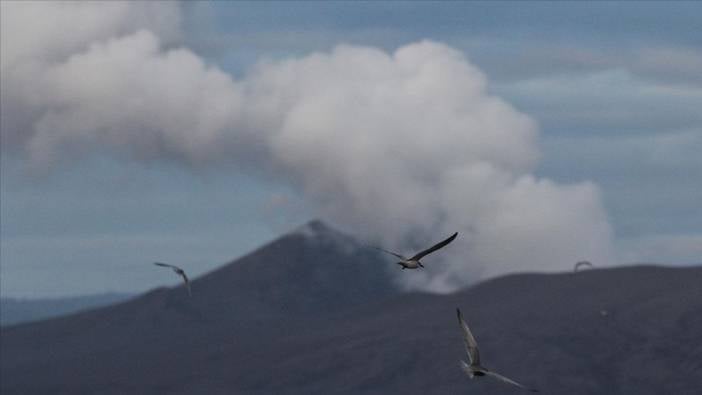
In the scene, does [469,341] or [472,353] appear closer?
[469,341]

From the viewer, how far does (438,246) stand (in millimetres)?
42281

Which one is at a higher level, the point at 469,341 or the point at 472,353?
the point at 469,341

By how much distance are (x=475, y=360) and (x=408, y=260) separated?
4251 millimetres

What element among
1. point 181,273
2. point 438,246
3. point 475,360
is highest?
point 181,273

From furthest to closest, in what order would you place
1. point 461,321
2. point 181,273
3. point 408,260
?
point 181,273
point 408,260
point 461,321

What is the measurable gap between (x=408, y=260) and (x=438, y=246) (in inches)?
107

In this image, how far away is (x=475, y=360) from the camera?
42375 mm

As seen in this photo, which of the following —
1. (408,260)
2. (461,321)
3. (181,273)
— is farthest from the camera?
(181,273)

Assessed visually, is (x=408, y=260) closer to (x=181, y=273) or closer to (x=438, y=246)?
(x=438, y=246)

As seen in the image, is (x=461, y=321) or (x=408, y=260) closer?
(x=461, y=321)

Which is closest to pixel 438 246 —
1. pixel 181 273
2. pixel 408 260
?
pixel 408 260

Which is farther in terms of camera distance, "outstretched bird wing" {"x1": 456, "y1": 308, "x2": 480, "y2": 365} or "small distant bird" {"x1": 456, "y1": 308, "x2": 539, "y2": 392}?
"small distant bird" {"x1": 456, "y1": 308, "x2": 539, "y2": 392}

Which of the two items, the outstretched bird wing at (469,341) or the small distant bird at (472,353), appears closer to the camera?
the outstretched bird wing at (469,341)

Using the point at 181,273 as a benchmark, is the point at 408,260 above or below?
below
